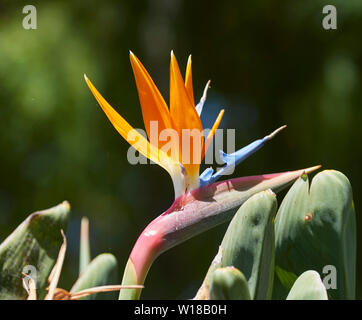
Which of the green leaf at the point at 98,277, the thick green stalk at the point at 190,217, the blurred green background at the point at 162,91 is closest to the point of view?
the thick green stalk at the point at 190,217

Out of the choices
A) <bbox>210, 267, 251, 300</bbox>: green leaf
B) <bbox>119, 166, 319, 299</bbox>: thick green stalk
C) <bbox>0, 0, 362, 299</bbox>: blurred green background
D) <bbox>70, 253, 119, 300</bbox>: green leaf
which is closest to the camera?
<bbox>210, 267, 251, 300</bbox>: green leaf

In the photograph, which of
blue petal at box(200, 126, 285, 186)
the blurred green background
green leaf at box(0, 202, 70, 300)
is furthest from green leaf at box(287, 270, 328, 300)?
the blurred green background

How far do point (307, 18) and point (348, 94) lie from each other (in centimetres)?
49

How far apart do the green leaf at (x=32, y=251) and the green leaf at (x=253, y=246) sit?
21 cm

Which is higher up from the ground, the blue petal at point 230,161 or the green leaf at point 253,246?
the blue petal at point 230,161

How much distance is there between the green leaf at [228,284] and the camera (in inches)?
19.5

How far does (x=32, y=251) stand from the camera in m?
0.70

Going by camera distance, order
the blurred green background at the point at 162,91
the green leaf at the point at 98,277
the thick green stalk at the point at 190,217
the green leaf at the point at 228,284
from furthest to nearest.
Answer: the blurred green background at the point at 162,91 < the green leaf at the point at 98,277 < the thick green stalk at the point at 190,217 < the green leaf at the point at 228,284

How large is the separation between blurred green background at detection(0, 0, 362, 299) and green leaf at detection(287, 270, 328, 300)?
2200 millimetres

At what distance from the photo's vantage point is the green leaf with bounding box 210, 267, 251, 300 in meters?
0.49

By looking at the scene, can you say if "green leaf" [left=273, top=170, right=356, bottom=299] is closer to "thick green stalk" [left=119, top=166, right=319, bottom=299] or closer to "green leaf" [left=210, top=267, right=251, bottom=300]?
"thick green stalk" [left=119, top=166, right=319, bottom=299]

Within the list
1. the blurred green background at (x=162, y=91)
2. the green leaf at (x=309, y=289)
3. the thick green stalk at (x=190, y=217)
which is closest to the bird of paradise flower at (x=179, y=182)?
the thick green stalk at (x=190, y=217)

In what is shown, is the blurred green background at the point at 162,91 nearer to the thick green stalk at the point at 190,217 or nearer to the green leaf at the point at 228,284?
the thick green stalk at the point at 190,217

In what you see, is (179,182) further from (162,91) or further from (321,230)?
(162,91)
